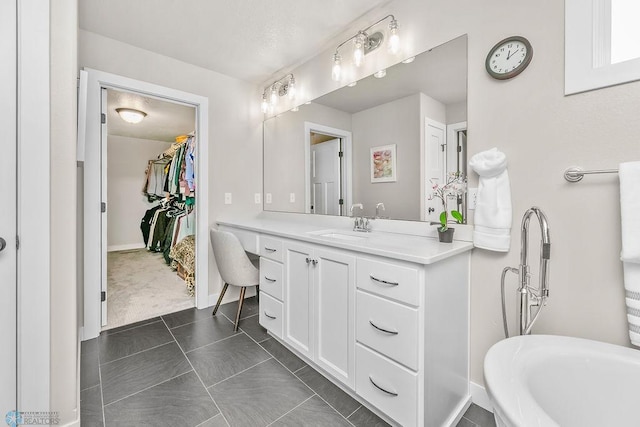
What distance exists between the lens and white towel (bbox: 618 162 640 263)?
997 mm

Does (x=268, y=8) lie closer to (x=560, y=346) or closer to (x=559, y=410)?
(x=560, y=346)

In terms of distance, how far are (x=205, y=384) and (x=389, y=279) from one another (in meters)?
1.26

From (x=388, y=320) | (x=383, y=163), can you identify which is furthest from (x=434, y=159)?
(x=388, y=320)

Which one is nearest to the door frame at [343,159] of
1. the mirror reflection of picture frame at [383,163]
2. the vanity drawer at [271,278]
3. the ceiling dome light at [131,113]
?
the mirror reflection of picture frame at [383,163]

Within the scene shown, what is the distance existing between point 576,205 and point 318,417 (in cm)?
153

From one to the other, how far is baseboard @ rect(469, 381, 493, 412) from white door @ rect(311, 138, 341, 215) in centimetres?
144

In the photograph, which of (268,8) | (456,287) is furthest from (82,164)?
(456,287)

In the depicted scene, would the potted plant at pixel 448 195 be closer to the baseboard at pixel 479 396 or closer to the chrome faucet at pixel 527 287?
the chrome faucet at pixel 527 287

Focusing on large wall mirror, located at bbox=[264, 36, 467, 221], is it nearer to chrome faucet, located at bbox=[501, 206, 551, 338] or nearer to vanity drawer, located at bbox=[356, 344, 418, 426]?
chrome faucet, located at bbox=[501, 206, 551, 338]

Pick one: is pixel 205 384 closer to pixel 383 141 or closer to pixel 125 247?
pixel 383 141

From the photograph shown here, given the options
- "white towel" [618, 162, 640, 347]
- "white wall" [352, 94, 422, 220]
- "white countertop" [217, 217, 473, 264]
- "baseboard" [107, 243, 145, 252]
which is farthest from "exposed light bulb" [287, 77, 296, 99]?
"baseboard" [107, 243, 145, 252]

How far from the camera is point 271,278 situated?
6.65ft

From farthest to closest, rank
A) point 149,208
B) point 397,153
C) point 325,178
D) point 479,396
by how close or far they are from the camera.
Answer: point 149,208
point 325,178
point 397,153
point 479,396

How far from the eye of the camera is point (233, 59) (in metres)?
2.59
